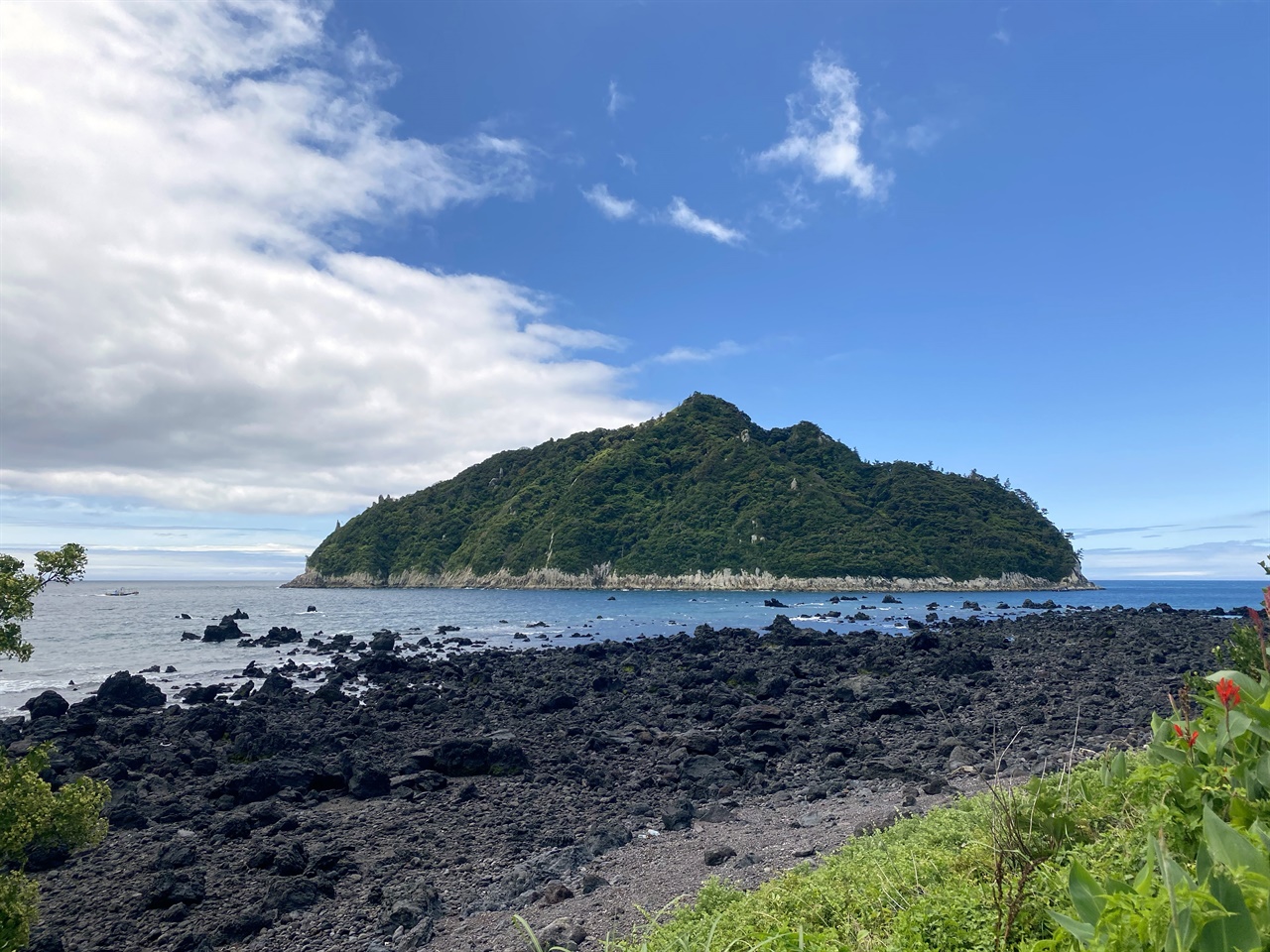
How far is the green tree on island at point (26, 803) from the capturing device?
5.45 metres

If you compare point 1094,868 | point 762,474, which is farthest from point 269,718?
point 762,474

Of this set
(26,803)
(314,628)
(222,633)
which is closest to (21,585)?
(26,803)

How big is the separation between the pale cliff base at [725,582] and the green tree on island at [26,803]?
95.3 meters

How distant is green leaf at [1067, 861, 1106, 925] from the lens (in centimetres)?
221

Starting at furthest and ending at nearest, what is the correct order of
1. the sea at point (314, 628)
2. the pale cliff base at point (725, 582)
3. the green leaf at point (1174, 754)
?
the pale cliff base at point (725, 582)
the sea at point (314, 628)
the green leaf at point (1174, 754)

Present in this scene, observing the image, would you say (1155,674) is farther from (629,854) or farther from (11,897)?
(11,897)

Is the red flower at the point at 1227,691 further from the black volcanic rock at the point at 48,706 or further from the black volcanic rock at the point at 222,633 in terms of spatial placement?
the black volcanic rock at the point at 222,633

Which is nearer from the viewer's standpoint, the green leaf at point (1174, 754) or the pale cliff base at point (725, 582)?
the green leaf at point (1174, 754)

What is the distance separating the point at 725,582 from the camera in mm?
102000

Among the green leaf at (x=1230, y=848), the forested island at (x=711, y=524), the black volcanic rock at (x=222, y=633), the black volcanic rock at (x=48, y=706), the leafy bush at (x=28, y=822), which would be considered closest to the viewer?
the green leaf at (x=1230, y=848)

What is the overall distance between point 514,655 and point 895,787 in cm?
2464

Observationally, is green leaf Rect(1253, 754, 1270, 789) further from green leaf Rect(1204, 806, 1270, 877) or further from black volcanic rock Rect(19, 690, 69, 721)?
black volcanic rock Rect(19, 690, 69, 721)

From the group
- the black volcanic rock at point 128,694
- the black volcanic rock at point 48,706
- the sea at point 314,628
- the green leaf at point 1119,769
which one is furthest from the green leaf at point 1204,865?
the sea at point 314,628

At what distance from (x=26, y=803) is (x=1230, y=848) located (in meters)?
7.55
